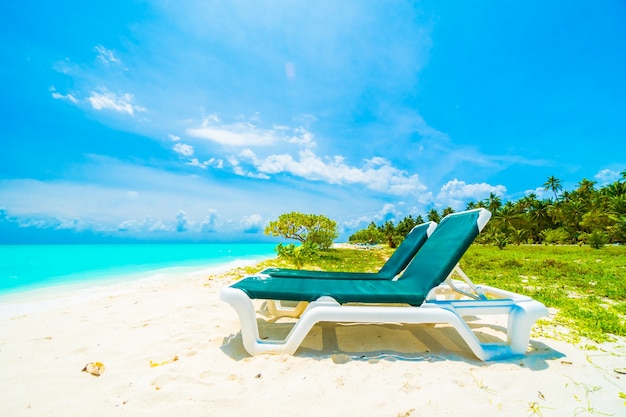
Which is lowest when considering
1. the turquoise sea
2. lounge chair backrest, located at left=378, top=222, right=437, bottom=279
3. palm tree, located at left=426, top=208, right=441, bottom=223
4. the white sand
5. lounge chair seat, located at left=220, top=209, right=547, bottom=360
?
the turquoise sea

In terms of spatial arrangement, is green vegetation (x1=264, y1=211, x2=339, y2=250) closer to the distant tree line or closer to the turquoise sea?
the turquoise sea

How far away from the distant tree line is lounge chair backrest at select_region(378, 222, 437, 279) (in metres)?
34.0

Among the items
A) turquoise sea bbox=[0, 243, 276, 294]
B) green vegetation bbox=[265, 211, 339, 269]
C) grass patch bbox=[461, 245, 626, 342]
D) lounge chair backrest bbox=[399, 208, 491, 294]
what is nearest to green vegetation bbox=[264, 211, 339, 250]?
green vegetation bbox=[265, 211, 339, 269]

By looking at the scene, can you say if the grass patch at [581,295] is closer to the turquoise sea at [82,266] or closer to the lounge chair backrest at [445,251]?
the lounge chair backrest at [445,251]

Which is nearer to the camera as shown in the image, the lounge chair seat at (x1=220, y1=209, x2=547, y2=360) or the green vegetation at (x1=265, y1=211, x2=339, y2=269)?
the lounge chair seat at (x1=220, y1=209, x2=547, y2=360)

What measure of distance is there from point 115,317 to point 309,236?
60.1 feet

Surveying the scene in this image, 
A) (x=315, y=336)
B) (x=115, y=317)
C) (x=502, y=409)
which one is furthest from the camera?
(x=115, y=317)

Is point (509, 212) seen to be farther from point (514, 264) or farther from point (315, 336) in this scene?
point (315, 336)

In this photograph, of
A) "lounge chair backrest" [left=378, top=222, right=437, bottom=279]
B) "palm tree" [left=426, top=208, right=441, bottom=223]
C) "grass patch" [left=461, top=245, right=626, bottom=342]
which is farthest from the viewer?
"palm tree" [left=426, top=208, right=441, bottom=223]

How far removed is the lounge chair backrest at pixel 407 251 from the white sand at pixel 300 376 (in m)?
1.06

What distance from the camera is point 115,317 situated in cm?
398

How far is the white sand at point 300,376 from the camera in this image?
187 cm

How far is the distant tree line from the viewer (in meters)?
34.2

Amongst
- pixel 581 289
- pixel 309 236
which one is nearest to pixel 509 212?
pixel 309 236
